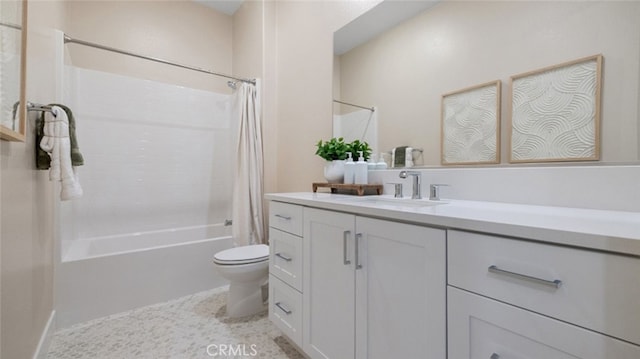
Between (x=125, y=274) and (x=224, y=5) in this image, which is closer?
(x=125, y=274)

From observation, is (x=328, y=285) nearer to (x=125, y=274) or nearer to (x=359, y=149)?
(x=359, y=149)

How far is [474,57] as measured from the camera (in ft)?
4.03

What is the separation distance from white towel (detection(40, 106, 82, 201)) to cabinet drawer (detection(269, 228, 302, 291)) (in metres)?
1.04

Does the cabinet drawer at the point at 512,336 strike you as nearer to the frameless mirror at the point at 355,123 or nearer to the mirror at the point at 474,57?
the mirror at the point at 474,57

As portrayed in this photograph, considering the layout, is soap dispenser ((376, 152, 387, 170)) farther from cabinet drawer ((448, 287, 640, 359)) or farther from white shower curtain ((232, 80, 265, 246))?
white shower curtain ((232, 80, 265, 246))

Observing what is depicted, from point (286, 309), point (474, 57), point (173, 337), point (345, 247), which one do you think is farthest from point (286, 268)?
point (474, 57)

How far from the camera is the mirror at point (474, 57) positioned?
874mm

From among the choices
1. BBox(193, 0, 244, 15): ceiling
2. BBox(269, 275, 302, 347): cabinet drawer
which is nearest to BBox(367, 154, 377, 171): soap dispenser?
BBox(269, 275, 302, 347): cabinet drawer

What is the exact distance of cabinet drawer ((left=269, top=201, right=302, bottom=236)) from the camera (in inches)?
52.2

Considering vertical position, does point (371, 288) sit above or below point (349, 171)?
below

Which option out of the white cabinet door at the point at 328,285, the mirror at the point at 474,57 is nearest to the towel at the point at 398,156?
the mirror at the point at 474,57

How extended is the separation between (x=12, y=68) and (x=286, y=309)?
146 cm

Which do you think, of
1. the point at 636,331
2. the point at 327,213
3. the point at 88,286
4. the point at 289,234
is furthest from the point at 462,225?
the point at 88,286

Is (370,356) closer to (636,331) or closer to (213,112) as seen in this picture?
(636,331)
